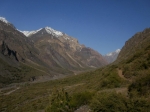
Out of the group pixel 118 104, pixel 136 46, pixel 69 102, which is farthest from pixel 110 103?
pixel 136 46

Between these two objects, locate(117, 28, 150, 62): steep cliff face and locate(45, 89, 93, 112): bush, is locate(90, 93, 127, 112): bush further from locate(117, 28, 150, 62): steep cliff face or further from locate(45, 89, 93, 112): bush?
locate(117, 28, 150, 62): steep cliff face

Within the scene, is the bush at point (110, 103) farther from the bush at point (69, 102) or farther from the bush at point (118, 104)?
the bush at point (69, 102)

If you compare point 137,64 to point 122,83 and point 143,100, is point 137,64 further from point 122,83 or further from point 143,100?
point 143,100

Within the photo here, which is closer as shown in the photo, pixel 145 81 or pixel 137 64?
pixel 145 81

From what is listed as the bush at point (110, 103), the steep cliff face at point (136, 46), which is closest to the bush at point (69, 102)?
the bush at point (110, 103)

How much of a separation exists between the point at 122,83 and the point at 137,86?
475 inches

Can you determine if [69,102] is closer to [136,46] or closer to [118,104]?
[118,104]

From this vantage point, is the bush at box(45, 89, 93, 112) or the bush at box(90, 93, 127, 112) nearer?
the bush at box(90, 93, 127, 112)

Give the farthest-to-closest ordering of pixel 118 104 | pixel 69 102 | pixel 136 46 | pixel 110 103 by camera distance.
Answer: pixel 136 46
pixel 69 102
pixel 110 103
pixel 118 104

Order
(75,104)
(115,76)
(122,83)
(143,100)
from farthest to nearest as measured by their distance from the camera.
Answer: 1. (115,76)
2. (122,83)
3. (75,104)
4. (143,100)

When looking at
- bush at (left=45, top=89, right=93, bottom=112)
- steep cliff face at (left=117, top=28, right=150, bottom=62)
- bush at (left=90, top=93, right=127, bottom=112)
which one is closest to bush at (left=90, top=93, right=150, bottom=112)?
bush at (left=90, top=93, right=127, bottom=112)

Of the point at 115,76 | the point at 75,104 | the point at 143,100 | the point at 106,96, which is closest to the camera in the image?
the point at 143,100

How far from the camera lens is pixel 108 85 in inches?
1550

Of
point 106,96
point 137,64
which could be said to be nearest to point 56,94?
point 137,64
